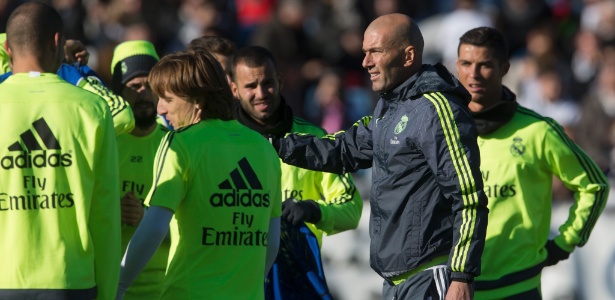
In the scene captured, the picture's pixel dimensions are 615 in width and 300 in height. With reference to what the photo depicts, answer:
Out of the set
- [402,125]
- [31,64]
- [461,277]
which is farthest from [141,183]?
[461,277]

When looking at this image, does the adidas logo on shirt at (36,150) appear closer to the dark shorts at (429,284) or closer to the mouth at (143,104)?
the dark shorts at (429,284)

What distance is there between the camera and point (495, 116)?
26.1ft

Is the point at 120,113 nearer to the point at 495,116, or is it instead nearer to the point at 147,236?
the point at 147,236

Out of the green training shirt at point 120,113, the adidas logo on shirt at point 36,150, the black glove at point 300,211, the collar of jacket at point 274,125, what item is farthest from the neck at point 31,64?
the collar of jacket at point 274,125

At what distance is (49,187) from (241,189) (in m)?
0.94

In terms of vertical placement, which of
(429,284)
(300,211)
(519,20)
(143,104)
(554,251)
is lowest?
(554,251)

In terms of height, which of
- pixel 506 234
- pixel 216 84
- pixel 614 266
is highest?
pixel 216 84

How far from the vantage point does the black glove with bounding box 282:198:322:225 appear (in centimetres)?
719

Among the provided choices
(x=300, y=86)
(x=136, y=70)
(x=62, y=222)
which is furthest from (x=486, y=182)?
(x=300, y=86)

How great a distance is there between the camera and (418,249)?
6164 mm

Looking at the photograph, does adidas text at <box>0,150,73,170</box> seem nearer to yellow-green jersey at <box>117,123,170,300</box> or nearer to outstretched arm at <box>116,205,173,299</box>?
outstretched arm at <box>116,205,173,299</box>

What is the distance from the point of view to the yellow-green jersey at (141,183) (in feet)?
24.0

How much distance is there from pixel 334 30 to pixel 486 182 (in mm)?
9015

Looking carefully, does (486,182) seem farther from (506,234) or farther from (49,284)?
(49,284)
